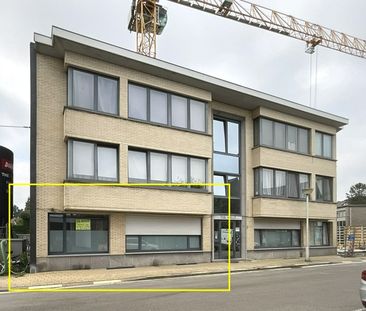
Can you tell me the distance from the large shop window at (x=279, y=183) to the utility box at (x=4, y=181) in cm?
1316

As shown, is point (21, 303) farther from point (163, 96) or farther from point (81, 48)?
point (163, 96)

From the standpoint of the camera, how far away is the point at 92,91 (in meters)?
19.3

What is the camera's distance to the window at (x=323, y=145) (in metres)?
29.1

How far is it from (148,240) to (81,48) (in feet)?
29.6

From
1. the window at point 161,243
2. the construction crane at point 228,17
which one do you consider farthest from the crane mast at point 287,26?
the window at point 161,243

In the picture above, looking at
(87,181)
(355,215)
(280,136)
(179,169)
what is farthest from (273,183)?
(355,215)

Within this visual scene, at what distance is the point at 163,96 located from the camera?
2161 centimetres

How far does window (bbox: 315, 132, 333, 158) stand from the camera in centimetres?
2906

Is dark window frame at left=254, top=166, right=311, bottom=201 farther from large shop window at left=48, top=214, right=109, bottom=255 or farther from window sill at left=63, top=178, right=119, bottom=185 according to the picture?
large shop window at left=48, top=214, right=109, bottom=255

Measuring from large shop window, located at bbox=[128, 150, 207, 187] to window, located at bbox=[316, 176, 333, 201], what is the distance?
9826 millimetres

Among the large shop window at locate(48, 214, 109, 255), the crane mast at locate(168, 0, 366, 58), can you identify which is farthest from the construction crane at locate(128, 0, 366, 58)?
the large shop window at locate(48, 214, 109, 255)

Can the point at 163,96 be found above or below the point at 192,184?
above

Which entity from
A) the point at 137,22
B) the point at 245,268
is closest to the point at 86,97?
the point at 245,268

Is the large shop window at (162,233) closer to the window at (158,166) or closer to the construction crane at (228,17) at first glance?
the window at (158,166)
